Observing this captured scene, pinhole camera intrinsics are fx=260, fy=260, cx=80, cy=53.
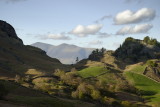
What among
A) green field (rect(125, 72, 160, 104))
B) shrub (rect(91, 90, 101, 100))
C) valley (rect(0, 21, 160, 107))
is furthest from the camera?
green field (rect(125, 72, 160, 104))

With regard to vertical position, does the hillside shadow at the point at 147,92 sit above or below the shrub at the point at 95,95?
below

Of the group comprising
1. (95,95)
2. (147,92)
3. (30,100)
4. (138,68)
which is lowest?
(147,92)

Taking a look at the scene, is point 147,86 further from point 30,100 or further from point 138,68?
point 30,100

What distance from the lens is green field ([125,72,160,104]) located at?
385ft

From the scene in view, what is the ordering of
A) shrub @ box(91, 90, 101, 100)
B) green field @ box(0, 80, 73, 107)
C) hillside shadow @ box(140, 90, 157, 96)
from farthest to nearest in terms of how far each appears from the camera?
hillside shadow @ box(140, 90, 157, 96) < shrub @ box(91, 90, 101, 100) < green field @ box(0, 80, 73, 107)

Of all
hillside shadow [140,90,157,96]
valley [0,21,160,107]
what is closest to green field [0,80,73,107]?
valley [0,21,160,107]

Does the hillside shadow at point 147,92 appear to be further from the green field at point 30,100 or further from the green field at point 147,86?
the green field at point 30,100

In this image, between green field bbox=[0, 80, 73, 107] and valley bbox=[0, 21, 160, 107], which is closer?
green field bbox=[0, 80, 73, 107]

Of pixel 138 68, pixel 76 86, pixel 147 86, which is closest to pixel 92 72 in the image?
pixel 147 86

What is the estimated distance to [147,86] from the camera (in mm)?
140750

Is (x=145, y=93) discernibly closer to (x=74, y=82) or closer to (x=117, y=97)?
(x=117, y=97)

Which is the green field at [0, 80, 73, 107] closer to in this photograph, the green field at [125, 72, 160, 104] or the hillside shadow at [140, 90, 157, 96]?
the green field at [125, 72, 160, 104]

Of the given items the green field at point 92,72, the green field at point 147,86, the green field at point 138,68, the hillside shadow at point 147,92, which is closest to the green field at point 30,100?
the green field at point 147,86

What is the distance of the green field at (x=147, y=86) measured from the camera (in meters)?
117
